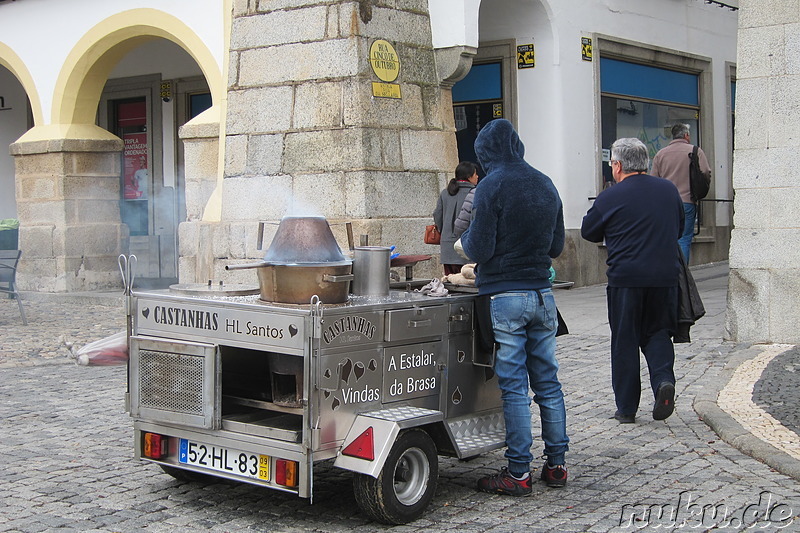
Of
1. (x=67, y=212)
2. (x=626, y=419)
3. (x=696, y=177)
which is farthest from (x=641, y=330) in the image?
(x=67, y=212)

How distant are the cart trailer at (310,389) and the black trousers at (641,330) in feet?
4.69

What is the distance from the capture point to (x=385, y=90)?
10.3 meters

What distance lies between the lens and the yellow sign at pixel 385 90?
33.3 ft

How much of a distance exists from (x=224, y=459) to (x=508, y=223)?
1699 mm

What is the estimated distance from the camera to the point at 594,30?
1484cm

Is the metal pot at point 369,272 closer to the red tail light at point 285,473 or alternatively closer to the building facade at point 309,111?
the building facade at point 309,111

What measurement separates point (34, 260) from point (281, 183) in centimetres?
693

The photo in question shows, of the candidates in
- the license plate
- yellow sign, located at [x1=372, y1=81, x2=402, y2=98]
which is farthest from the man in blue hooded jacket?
yellow sign, located at [x1=372, y1=81, x2=402, y2=98]

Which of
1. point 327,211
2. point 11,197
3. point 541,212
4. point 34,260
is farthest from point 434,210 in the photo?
point 11,197

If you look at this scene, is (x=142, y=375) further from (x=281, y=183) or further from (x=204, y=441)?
(x=281, y=183)

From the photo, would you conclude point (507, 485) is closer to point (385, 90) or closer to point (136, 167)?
point (385, 90)

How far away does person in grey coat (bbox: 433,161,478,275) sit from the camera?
1000cm

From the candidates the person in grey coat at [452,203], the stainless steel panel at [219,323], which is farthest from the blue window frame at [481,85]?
the stainless steel panel at [219,323]

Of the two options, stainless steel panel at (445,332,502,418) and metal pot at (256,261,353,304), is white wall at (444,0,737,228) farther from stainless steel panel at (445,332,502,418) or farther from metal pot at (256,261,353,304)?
metal pot at (256,261,353,304)
